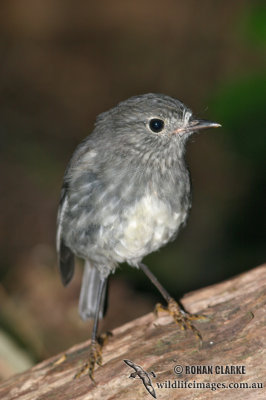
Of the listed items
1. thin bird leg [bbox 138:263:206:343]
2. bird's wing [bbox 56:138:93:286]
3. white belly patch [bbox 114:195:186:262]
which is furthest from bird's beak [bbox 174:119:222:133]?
thin bird leg [bbox 138:263:206:343]

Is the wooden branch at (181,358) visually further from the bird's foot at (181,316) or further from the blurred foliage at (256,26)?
the blurred foliage at (256,26)

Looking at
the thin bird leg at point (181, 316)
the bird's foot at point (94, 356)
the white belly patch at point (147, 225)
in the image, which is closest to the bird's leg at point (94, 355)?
the bird's foot at point (94, 356)

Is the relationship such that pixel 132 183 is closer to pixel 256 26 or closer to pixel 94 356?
pixel 94 356

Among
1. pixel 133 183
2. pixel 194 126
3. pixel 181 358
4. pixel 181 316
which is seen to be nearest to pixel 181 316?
pixel 181 316

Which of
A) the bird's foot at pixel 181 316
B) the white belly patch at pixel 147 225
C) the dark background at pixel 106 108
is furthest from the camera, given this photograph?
the dark background at pixel 106 108

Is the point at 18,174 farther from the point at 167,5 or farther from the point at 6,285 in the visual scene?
the point at 167,5
